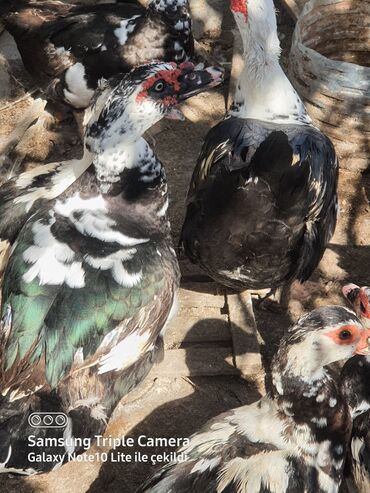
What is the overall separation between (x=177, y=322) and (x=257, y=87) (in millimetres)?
1270

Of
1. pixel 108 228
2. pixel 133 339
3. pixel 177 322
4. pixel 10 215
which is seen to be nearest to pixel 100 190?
pixel 108 228

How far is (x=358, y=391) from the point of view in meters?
3.26

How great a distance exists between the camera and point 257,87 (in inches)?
146

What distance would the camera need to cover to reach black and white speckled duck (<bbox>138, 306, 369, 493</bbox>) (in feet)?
8.98

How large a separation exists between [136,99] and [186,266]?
1.31 m

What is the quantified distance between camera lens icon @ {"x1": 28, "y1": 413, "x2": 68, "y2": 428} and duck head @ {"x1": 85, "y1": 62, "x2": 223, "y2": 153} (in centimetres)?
111

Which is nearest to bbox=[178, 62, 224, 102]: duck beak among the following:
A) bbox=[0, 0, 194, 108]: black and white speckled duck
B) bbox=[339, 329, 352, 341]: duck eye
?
bbox=[339, 329, 352, 341]: duck eye

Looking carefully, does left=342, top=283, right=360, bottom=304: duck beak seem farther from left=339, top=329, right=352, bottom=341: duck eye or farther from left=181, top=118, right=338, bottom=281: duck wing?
left=339, top=329, right=352, bottom=341: duck eye

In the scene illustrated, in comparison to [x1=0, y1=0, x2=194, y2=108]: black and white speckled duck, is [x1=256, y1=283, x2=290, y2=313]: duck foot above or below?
below

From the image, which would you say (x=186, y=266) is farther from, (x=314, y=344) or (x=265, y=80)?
(x=314, y=344)

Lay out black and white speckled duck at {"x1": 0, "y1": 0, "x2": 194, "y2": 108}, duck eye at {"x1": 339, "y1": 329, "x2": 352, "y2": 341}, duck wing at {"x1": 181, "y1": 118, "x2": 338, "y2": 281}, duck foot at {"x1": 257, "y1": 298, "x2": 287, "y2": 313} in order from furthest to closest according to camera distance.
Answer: black and white speckled duck at {"x1": 0, "y1": 0, "x2": 194, "y2": 108}
duck foot at {"x1": 257, "y1": 298, "x2": 287, "y2": 313}
duck wing at {"x1": 181, "y1": 118, "x2": 338, "y2": 281}
duck eye at {"x1": 339, "y1": 329, "x2": 352, "y2": 341}

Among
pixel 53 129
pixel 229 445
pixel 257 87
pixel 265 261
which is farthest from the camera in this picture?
pixel 53 129

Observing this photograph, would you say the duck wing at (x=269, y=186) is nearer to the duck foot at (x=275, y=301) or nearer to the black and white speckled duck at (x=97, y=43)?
the duck foot at (x=275, y=301)

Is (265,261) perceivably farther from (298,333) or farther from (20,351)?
(20,351)
